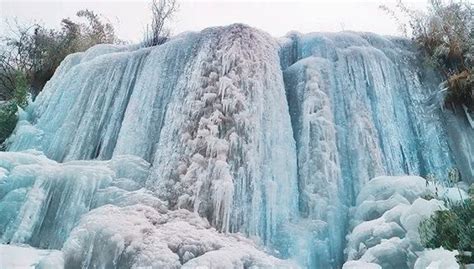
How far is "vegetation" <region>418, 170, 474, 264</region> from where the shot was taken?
150 inches

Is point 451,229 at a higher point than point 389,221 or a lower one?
lower

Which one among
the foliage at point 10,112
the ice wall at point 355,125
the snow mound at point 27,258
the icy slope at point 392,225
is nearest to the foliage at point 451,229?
the icy slope at point 392,225

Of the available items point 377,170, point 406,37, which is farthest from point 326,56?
point 377,170

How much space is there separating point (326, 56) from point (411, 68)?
146cm

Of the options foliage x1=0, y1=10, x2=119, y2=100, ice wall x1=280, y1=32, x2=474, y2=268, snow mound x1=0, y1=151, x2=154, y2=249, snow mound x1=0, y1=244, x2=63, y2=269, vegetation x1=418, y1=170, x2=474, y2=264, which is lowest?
snow mound x1=0, y1=244, x2=63, y2=269

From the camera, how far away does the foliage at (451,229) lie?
3820 millimetres

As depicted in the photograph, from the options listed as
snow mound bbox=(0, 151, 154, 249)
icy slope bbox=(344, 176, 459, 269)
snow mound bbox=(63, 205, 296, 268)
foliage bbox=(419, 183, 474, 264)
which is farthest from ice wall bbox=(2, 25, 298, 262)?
foliage bbox=(419, 183, 474, 264)

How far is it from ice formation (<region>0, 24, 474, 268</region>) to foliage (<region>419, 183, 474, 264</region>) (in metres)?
0.20

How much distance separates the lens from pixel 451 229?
402 cm

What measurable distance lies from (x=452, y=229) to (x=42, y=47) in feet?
38.3

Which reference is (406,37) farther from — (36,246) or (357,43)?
(36,246)

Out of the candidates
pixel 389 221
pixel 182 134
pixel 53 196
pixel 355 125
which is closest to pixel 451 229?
pixel 389 221

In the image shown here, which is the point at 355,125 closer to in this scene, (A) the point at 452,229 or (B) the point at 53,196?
(A) the point at 452,229

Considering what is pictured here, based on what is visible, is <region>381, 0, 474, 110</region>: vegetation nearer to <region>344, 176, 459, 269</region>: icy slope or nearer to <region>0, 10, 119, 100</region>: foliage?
<region>344, 176, 459, 269</region>: icy slope
